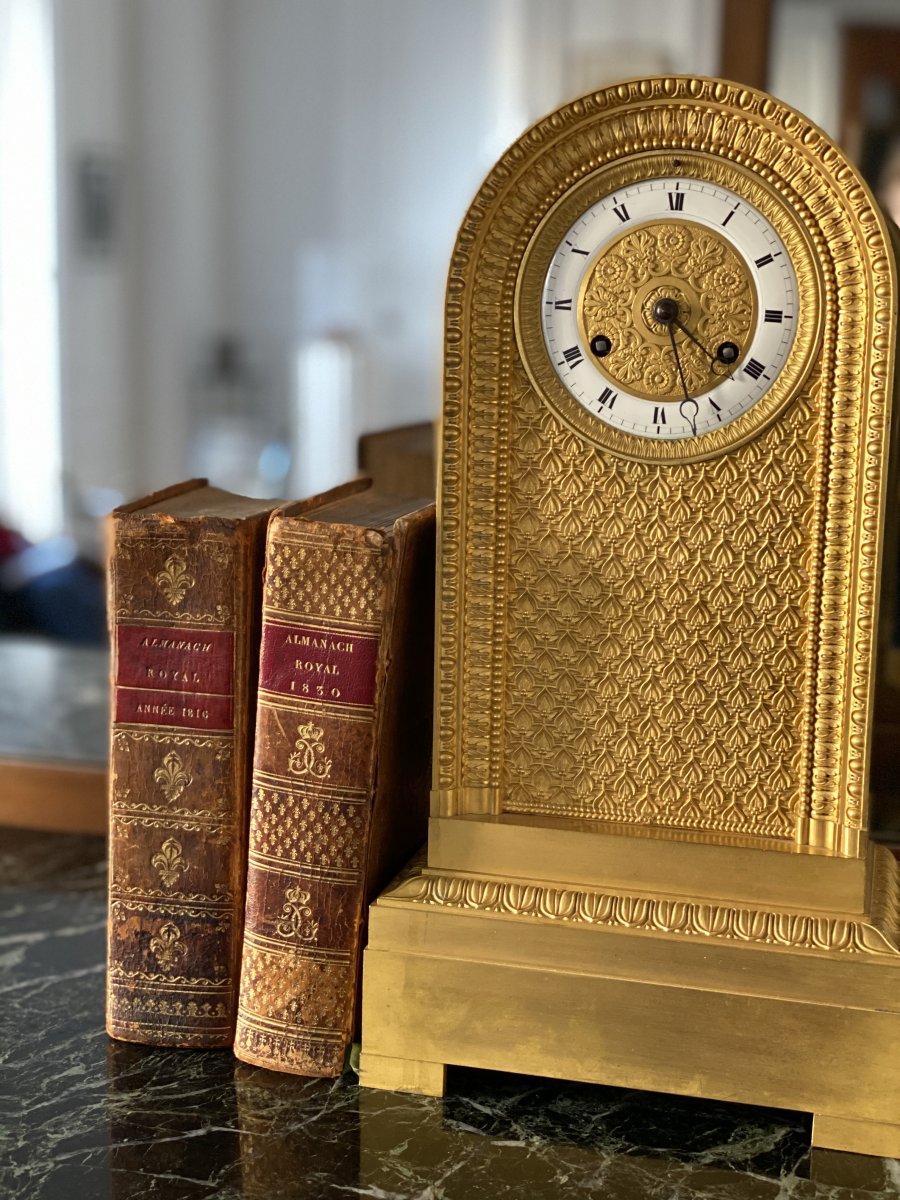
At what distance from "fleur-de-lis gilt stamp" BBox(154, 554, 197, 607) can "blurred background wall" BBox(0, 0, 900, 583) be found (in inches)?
38.7

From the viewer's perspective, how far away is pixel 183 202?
93.6 inches

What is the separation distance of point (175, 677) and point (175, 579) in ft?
0.27

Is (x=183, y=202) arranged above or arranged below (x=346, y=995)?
above

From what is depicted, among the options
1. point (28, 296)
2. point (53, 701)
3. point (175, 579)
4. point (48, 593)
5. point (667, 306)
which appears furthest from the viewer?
point (28, 296)

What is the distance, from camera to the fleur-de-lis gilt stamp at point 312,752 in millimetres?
1124

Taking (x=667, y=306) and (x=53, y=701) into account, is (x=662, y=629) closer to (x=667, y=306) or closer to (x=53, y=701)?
(x=667, y=306)

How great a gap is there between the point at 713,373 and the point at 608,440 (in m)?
0.09

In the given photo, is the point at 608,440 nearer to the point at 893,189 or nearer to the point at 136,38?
the point at 893,189

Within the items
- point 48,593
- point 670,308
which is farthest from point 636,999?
point 48,593

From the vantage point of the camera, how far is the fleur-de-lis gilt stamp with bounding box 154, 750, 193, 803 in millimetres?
1168

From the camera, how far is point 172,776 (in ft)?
3.84

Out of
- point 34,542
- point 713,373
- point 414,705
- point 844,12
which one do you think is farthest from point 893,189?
point 34,542

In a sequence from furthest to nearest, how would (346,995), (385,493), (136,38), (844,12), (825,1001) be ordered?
(136,38), (844,12), (385,493), (346,995), (825,1001)

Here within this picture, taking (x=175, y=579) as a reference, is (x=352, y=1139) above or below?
below
